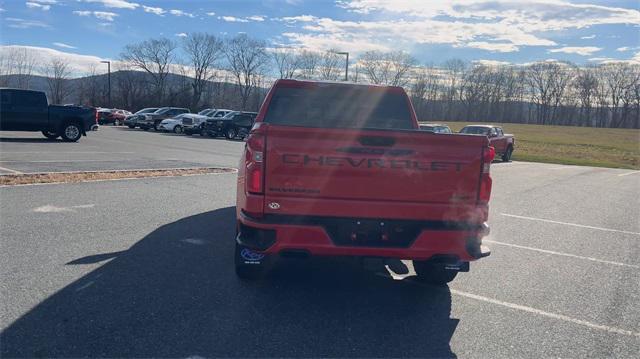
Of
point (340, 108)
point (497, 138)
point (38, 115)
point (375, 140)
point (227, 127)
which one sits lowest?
point (227, 127)

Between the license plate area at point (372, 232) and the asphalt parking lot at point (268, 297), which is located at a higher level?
the license plate area at point (372, 232)

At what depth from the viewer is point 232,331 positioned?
3773mm

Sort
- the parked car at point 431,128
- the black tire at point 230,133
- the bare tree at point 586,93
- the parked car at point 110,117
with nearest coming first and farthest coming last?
the parked car at point 431,128 → the black tire at point 230,133 → the parked car at point 110,117 → the bare tree at point 586,93

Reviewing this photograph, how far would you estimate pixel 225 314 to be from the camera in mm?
4090

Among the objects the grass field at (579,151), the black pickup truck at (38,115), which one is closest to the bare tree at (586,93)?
the grass field at (579,151)

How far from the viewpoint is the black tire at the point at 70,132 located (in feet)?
69.1

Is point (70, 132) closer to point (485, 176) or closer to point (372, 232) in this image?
point (372, 232)

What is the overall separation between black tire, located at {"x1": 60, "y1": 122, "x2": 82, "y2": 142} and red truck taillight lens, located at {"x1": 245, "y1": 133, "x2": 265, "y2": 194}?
64.8 feet

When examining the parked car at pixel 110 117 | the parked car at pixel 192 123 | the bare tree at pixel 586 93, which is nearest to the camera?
the parked car at pixel 192 123

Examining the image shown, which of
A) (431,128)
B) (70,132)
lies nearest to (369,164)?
(431,128)

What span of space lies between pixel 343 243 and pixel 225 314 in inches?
43.9

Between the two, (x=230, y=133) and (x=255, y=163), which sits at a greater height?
(x=255, y=163)

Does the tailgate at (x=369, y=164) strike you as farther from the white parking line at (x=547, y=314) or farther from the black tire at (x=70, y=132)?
the black tire at (x=70, y=132)

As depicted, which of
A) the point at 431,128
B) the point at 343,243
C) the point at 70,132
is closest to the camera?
the point at 343,243
